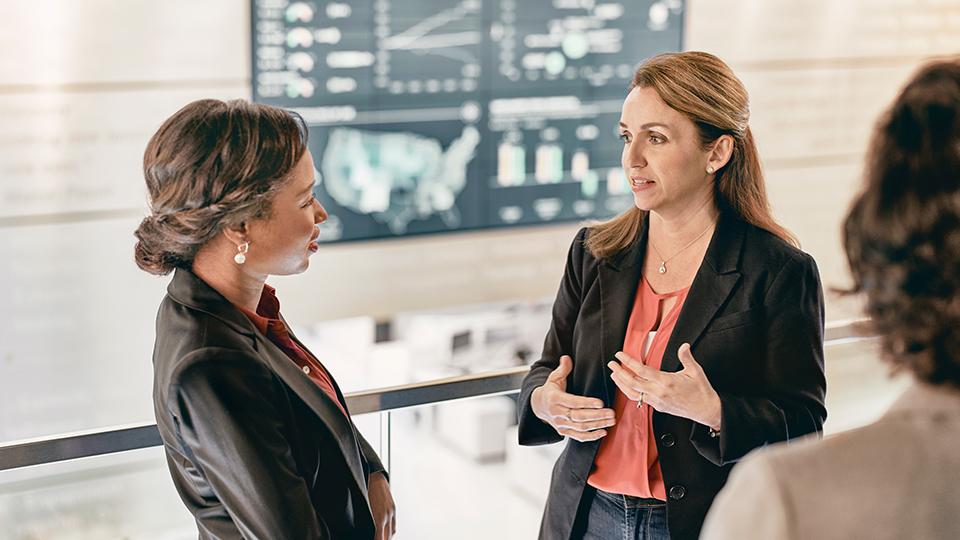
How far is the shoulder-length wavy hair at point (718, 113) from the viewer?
209 cm

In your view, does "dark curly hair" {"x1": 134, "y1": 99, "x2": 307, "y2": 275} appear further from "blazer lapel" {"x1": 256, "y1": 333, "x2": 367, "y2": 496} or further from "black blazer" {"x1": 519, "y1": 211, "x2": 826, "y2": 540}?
"black blazer" {"x1": 519, "y1": 211, "x2": 826, "y2": 540}

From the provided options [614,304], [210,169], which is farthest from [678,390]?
[210,169]

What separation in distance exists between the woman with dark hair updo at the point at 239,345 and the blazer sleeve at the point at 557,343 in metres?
0.49

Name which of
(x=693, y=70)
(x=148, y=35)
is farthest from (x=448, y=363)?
(x=693, y=70)

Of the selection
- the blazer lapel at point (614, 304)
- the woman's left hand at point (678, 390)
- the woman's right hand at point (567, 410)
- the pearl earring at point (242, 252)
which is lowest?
the woman's right hand at point (567, 410)

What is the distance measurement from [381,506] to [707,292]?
2.35 ft

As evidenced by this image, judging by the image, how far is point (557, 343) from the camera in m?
2.27

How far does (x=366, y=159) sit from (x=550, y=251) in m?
1.07

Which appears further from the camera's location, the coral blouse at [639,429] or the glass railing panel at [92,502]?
the glass railing panel at [92,502]

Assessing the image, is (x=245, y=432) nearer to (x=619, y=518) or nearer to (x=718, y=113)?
(x=619, y=518)

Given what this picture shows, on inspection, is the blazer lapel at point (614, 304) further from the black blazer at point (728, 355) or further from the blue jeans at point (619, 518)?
the blue jeans at point (619, 518)

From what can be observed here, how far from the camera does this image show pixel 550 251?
17.7 feet

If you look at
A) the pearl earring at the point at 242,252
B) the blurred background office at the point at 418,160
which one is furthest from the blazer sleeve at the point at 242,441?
the blurred background office at the point at 418,160

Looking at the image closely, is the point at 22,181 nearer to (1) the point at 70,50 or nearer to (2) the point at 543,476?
(1) the point at 70,50
